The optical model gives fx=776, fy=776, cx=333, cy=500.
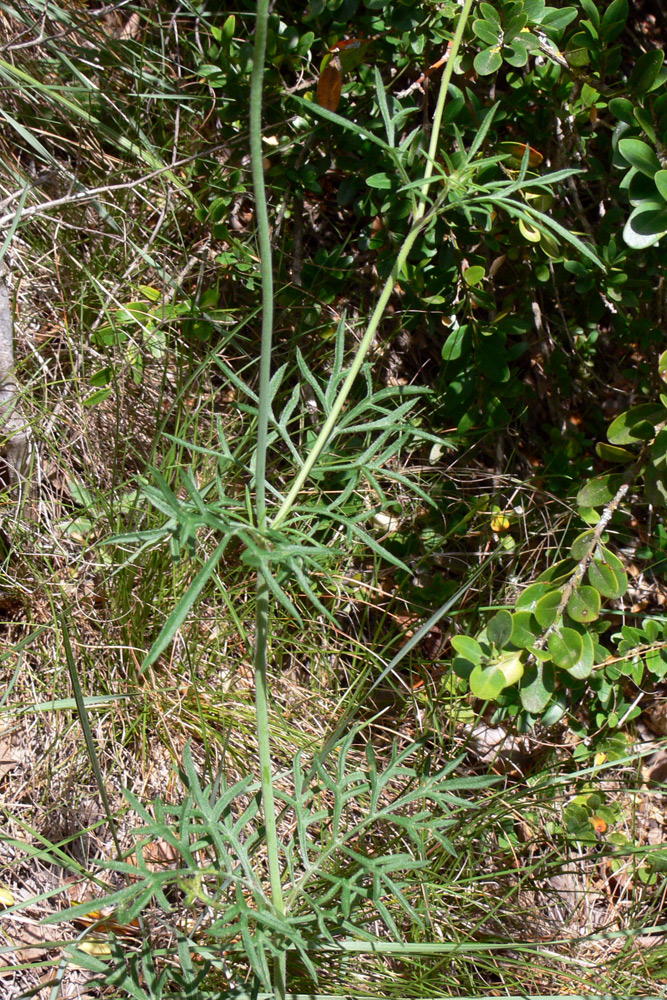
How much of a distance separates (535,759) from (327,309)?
3.80 feet

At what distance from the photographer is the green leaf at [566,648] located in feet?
4.24

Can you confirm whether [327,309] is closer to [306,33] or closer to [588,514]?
[306,33]

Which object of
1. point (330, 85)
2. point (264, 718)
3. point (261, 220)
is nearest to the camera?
point (261, 220)

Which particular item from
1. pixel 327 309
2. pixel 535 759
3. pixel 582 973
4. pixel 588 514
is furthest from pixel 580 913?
pixel 327 309

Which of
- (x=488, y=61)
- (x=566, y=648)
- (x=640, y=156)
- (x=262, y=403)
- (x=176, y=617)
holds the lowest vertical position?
(x=566, y=648)

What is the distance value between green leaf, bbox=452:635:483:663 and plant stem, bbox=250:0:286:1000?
0.46 m

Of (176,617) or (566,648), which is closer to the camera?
(176,617)

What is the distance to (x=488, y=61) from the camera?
4.34 ft

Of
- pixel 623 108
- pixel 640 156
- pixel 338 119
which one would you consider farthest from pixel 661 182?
pixel 338 119

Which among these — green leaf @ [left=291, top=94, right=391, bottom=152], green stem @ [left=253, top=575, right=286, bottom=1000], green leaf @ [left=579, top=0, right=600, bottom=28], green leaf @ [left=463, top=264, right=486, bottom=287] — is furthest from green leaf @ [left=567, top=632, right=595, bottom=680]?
green leaf @ [left=579, top=0, right=600, bottom=28]

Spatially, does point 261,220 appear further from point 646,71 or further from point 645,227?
point 646,71

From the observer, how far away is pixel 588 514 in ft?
4.98

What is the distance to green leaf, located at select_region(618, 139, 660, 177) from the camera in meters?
1.21

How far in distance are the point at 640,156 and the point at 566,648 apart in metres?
0.79
